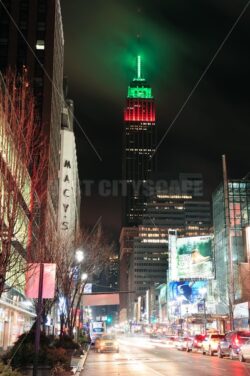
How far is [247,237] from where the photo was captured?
204 ft

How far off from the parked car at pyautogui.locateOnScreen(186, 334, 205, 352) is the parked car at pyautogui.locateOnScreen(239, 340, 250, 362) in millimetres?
12836

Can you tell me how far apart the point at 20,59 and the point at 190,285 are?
188 feet

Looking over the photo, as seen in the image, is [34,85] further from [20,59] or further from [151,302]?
[151,302]

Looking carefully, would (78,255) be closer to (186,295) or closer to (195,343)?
(195,343)

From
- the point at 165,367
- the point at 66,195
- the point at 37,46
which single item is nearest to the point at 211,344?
the point at 165,367

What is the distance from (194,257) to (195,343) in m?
54.2

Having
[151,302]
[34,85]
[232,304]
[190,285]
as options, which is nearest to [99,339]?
[232,304]

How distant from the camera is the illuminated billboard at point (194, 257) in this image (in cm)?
9486

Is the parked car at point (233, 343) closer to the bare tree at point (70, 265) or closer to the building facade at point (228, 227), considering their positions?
the bare tree at point (70, 265)

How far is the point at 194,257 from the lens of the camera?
326 ft

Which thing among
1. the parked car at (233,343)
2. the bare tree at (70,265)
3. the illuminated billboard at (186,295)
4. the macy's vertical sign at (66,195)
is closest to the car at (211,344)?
the parked car at (233,343)

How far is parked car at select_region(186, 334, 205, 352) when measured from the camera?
4459cm

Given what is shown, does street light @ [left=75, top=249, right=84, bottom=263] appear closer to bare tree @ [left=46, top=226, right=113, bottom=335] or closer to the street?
bare tree @ [left=46, top=226, right=113, bottom=335]

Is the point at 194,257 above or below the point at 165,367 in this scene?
above
